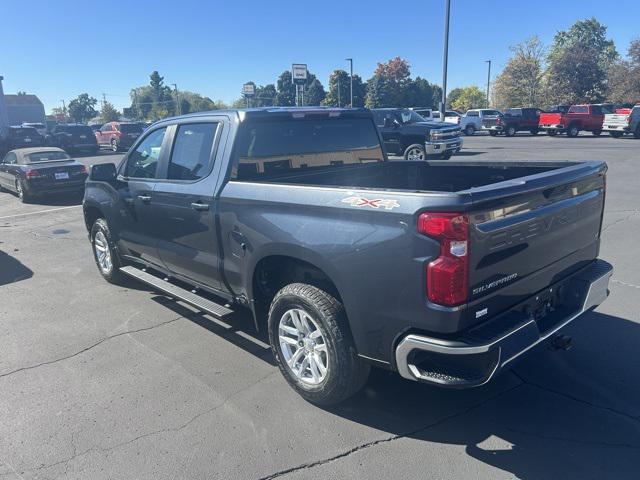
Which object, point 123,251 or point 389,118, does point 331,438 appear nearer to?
point 123,251

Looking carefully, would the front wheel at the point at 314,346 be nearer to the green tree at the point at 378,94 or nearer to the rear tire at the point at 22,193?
the rear tire at the point at 22,193

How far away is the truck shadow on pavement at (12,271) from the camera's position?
676 centimetres

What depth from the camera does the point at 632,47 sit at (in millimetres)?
46219

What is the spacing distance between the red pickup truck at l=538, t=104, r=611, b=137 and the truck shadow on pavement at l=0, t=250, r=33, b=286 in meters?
31.3

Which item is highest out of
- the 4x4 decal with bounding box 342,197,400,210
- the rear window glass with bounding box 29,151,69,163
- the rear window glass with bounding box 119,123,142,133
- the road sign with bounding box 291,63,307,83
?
the road sign with bounding box 291,63,307,83

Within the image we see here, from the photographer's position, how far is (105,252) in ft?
20.6

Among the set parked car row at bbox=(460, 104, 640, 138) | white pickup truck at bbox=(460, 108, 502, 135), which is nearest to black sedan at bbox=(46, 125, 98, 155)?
parked car row at bbox=(460, 104, 640, 138)

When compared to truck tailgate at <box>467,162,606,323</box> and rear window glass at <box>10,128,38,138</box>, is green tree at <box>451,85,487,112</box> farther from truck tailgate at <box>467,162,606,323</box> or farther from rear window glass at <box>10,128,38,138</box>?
truck tailgate at <box>467,162,606,323</box>

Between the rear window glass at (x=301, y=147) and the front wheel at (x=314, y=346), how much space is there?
3.82ft

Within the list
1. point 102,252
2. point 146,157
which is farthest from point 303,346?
point 102,252

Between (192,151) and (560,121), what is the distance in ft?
105

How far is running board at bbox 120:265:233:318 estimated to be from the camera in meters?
4.15

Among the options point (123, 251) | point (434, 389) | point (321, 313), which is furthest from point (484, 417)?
point (123, 251)

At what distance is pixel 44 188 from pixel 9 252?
5575mm
